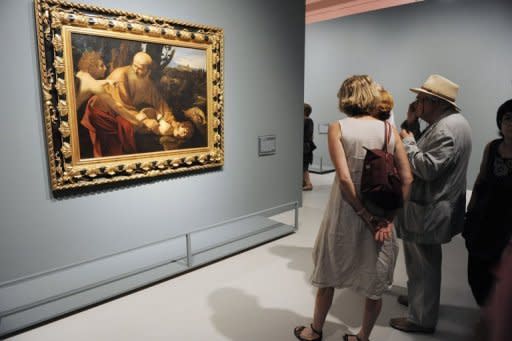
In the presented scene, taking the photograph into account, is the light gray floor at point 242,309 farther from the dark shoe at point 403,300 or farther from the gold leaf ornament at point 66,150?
the gold leaf ornament at point 66,150

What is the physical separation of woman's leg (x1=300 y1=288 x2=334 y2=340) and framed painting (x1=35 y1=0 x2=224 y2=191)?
2304mm

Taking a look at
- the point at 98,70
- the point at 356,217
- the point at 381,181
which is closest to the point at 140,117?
the point at 98,70

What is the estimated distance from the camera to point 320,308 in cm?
271

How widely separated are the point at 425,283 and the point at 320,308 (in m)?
0.95

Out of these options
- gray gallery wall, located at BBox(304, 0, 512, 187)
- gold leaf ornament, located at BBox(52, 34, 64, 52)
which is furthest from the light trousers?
gray gallery wall, located at BBox(304, 0, 512, 187)

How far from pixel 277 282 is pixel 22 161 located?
2691 mm

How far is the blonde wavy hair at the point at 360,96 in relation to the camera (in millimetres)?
2367

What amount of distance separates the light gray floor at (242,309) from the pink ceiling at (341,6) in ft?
21.1

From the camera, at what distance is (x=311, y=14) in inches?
382

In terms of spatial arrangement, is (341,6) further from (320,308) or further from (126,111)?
(320,308)

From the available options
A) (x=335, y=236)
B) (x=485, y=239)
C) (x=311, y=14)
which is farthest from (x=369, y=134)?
(x=311, y=14)

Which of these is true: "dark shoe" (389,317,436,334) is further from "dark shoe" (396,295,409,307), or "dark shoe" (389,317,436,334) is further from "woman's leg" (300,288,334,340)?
"woman's leg" (300,288,334,340)

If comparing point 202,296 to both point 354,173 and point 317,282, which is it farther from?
point 354,173

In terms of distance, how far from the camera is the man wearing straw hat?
8.91 ft
